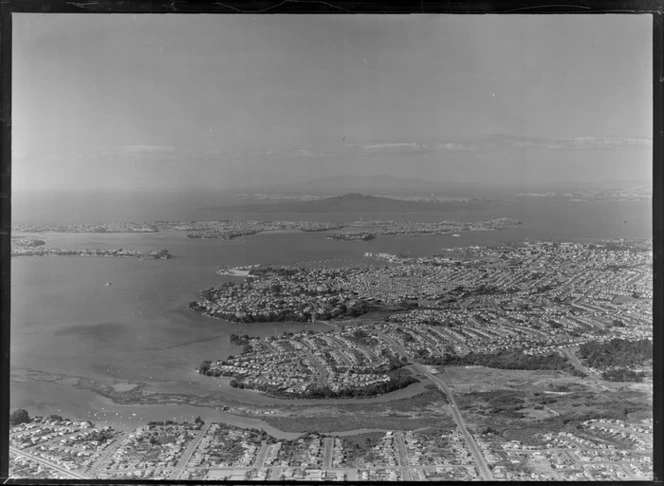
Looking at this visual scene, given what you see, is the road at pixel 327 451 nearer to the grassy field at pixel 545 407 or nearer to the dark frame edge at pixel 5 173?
the grassy field at pixel 545 407

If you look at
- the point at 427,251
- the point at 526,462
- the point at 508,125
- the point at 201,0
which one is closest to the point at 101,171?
the point at 201,0

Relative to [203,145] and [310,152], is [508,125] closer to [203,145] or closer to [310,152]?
[310,152]

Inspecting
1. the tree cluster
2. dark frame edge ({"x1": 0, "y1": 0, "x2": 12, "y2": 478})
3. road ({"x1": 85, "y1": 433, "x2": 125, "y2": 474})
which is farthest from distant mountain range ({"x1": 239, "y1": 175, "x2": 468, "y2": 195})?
road ({"x1": 85, "y1": 433, "x2": 125, "y2": 474})
